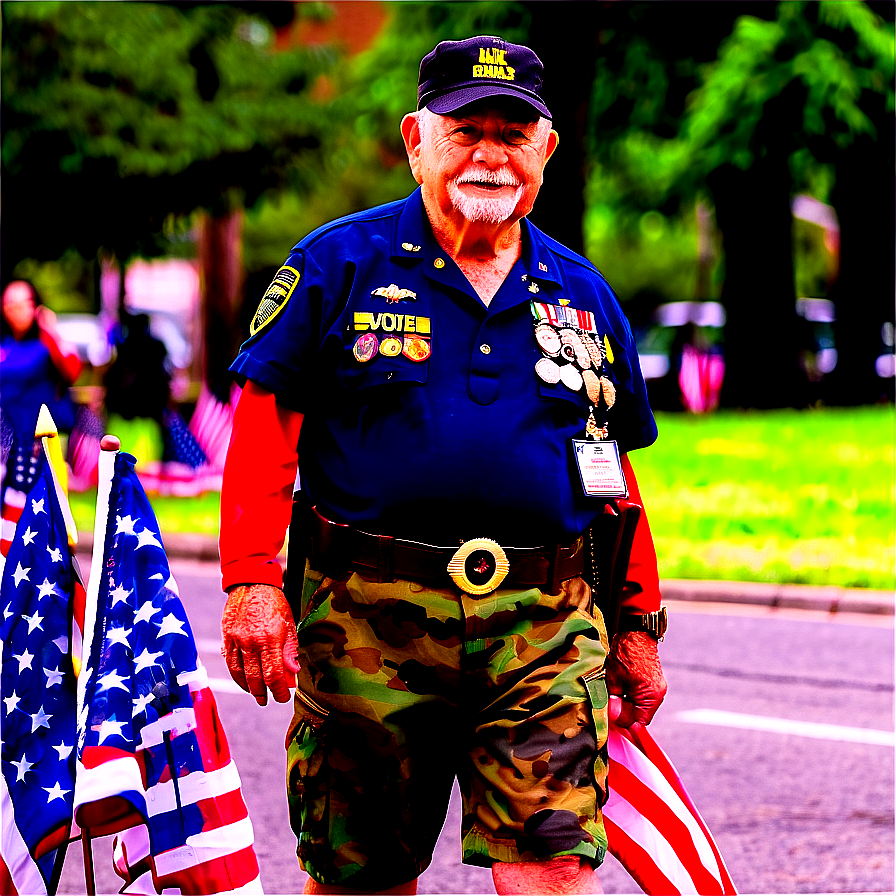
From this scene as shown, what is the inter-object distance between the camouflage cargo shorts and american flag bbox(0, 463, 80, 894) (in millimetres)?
621

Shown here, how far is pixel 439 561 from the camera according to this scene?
2912 mm

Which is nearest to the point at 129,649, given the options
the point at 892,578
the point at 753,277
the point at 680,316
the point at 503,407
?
the point at 503,407

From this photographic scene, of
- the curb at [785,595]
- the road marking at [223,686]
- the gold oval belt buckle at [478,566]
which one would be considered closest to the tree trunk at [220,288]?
the curb at [785,595]

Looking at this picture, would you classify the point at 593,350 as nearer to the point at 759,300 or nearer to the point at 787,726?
the point at 787,726

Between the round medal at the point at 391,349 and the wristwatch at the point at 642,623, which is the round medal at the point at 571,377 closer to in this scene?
the round medal at the point at 391,349

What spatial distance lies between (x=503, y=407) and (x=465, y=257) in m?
0.34

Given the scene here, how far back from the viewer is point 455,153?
3.06 m

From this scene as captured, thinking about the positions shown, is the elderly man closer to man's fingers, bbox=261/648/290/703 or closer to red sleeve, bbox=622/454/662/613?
man's fingers, bbox=261/648/290/703

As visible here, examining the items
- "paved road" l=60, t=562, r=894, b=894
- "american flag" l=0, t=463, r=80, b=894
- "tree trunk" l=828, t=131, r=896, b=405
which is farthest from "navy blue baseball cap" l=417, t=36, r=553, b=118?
"tree trunk" l=828, t=131, r=896, b=405

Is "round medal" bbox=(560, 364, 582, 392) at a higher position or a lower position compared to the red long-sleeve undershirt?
higher

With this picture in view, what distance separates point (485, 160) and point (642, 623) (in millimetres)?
988

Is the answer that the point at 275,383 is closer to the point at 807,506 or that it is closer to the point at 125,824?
the point at 125,824

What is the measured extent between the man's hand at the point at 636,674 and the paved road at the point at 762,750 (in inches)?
63.9

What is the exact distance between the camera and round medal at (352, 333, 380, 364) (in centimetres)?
294
